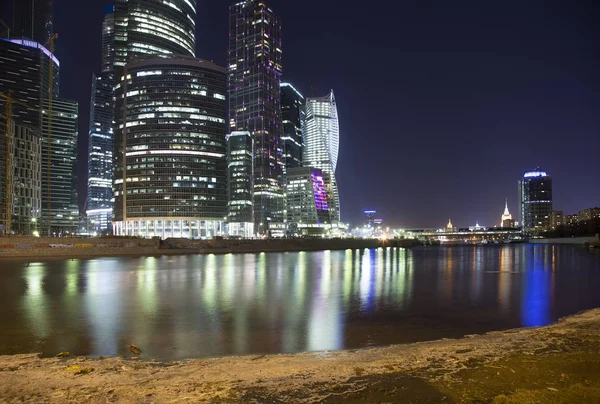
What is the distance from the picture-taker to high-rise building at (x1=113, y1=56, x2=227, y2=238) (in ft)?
562

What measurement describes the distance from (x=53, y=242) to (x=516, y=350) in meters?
93.8

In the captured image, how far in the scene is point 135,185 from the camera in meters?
174

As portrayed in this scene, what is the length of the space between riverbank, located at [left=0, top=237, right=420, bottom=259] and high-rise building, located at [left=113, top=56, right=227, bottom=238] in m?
55.4

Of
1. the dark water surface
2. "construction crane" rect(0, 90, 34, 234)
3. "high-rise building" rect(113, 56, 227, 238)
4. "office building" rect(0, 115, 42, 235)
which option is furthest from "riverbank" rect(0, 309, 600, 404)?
"high-rise building" rect(113, 56, 227, 238)

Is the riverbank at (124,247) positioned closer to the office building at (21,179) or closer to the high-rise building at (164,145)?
the high-rise building at (164,145)

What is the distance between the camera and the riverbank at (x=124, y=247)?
8194cm

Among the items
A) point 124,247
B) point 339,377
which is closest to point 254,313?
point 339,377

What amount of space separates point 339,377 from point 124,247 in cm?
9766

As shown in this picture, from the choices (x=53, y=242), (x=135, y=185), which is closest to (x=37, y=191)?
(x=135, y=185)

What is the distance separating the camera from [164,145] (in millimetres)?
171500

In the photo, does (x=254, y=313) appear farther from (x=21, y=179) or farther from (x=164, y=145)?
(x=164, y=145)

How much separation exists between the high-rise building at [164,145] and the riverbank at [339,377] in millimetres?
166601

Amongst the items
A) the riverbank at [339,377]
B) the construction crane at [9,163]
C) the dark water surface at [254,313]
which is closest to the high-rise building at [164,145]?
the construction crane at [9,163]

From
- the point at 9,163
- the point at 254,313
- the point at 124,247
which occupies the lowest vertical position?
the point at 124,247
